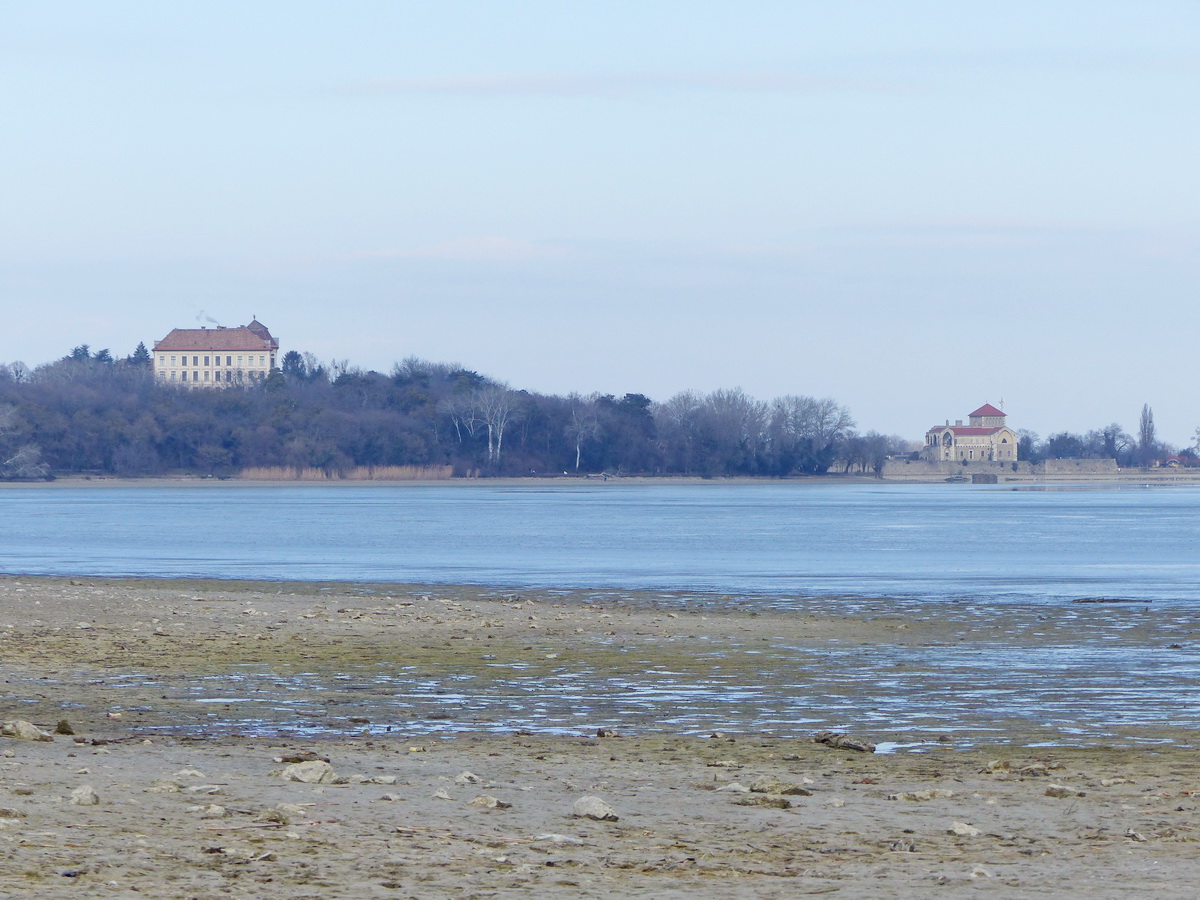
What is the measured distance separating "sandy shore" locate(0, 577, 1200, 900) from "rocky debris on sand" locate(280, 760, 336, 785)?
1.3 inches

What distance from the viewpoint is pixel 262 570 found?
40.3 meters

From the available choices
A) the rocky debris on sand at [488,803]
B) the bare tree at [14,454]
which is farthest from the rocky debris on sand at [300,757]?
the bare tree at [14,454]

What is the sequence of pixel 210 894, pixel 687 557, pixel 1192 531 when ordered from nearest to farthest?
pixel 210 894 → pixel 687 557 → pixel 1192 531

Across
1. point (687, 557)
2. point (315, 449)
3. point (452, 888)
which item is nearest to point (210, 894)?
point (452, 888)

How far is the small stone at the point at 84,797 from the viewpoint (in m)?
8.41

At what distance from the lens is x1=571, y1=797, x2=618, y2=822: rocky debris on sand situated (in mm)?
8531

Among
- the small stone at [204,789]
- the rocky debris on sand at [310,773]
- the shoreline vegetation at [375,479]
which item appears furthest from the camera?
the shoreline vegetation at [375,479]

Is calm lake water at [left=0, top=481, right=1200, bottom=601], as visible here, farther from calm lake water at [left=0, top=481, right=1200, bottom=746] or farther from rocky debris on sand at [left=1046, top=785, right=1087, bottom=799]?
rocky debris on sand at [left=1046, top=785, right=1087, bottom=799]

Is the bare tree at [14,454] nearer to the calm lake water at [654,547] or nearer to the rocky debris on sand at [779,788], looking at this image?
the calm lake water at [654,547]

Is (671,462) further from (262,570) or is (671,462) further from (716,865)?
(716,865)

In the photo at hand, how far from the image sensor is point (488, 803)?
8.84 m

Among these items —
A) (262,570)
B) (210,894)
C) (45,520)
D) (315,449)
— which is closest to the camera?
(210,894)

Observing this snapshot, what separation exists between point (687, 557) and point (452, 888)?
133ft

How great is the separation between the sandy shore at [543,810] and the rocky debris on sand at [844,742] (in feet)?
0.43
